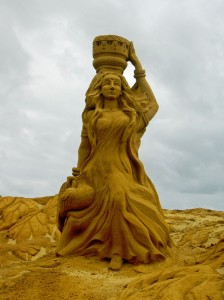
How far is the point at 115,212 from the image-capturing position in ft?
19.4

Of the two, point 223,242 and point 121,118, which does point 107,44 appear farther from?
→ point 223,242

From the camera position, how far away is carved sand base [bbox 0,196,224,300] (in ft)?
12.8

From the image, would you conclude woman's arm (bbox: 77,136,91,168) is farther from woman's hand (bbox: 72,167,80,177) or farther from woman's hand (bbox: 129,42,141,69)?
woman's hand (bbox: 129,42,141,69)

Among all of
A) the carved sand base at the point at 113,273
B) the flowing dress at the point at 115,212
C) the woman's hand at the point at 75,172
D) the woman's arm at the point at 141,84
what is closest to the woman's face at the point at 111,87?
the flowing dress at the point at 115,212

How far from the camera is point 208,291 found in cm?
365

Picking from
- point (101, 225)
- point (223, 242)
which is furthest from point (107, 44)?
point (223, 242)

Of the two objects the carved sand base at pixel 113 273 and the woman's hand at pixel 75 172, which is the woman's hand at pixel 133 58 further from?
the carved sand base at pixel 113 273

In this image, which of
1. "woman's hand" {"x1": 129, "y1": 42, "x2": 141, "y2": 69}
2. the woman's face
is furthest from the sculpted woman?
"woman's hand" {"x1": 129, "y1": 42, "x2": 141, "y2": 69}

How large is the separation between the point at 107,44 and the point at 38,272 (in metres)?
3.42

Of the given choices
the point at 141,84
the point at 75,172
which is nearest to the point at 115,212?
the point at 75,172

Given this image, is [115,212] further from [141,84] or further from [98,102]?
[141,84]

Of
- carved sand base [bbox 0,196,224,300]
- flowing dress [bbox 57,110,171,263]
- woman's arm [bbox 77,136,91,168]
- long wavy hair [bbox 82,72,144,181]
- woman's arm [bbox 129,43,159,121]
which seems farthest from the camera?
woman's arm [bbox 129,43,159,121]

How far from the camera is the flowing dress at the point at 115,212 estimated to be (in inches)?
→ 229

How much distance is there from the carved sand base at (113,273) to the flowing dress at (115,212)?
0.61ft
